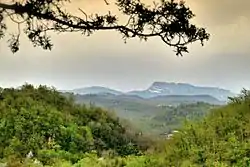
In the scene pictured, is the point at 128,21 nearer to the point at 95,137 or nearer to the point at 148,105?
the point at 95,137

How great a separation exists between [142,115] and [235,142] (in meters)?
24.6

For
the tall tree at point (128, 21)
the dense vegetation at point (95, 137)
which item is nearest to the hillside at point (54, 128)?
the dense vegetation at point (95, 137)

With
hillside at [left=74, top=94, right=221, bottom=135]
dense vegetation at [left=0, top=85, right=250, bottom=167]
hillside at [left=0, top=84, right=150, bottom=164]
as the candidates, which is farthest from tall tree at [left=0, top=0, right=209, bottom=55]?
hillside at [left=74, top=94, right=221, bottom=135]

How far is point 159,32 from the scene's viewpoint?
16.7ft

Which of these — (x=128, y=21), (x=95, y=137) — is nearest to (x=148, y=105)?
(x=95, y=137)

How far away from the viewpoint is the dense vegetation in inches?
332

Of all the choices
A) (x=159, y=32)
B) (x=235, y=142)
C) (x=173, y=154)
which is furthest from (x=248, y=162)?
(x=159, y=32)

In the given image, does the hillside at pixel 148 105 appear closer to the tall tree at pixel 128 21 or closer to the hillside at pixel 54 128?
the hillside at pixel 54 128

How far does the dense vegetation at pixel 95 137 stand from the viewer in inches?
332

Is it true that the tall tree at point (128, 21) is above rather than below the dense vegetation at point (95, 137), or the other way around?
above

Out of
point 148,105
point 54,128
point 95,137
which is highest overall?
point 148,105

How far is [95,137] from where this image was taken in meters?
16.0

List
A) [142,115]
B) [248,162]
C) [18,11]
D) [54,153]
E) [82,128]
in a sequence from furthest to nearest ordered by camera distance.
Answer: [142,115]
[82,128]
[54,153]
[248,162]
[18,11]

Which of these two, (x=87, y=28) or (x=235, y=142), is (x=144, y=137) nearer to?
(x=235, y=142)
